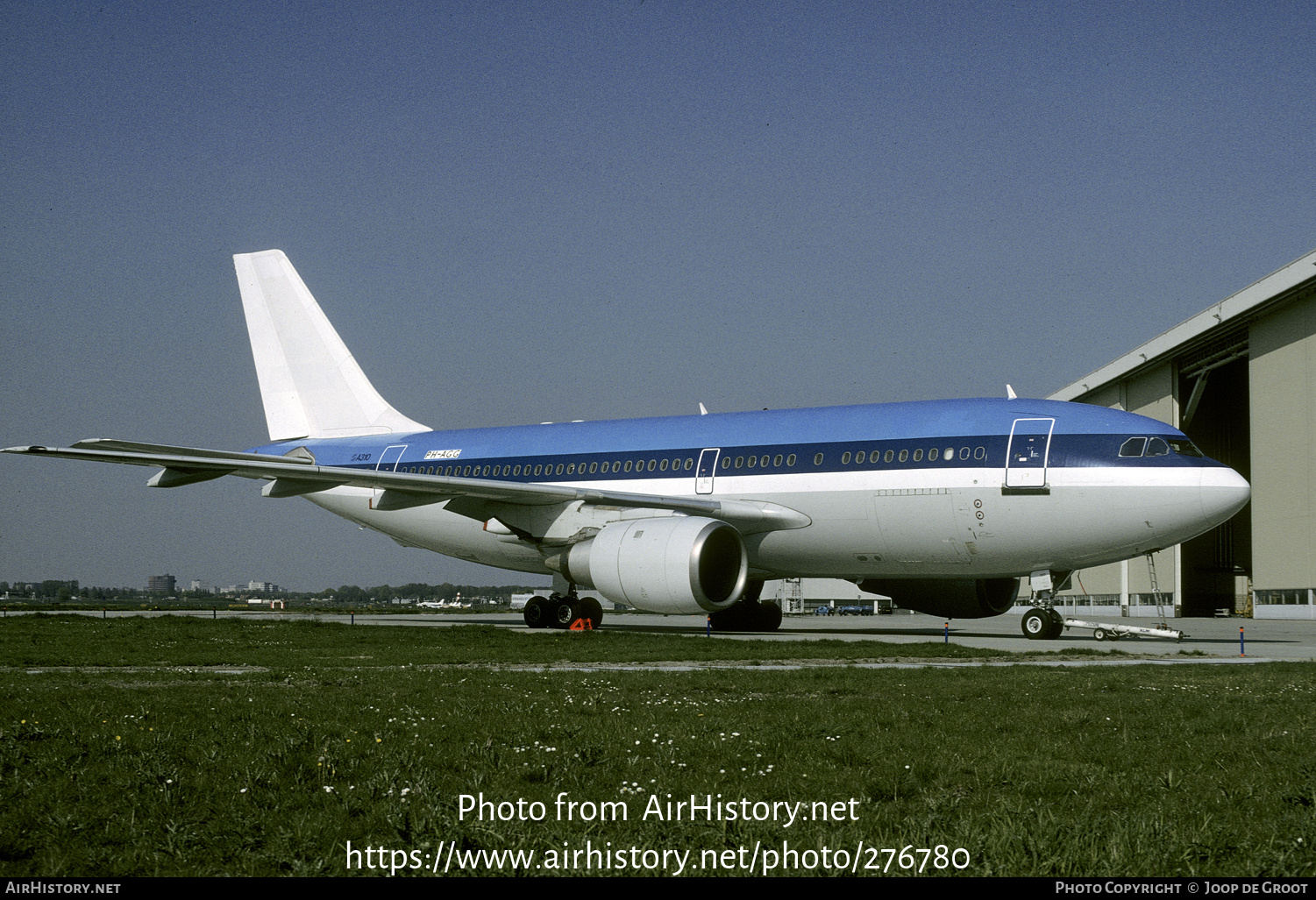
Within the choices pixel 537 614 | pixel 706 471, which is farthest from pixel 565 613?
pixel 706 471

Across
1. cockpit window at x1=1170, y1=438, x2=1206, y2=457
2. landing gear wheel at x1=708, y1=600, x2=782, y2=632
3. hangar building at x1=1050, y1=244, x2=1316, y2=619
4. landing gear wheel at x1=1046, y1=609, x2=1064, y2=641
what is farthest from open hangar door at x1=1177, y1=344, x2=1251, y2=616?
cockpit window at x1=1170, y1=438, x2=1206, y2=457

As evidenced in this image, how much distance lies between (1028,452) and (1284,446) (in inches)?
1018

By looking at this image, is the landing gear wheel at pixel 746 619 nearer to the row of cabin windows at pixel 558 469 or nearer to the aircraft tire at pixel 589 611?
the aircraft tire at pixel 589 611

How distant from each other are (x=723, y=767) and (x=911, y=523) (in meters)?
14.6

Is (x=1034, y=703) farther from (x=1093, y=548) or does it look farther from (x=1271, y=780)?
(x=1093, y=548)

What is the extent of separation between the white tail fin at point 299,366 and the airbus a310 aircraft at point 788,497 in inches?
102

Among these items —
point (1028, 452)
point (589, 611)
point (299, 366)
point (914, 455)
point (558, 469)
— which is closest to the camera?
point (1028, 452)

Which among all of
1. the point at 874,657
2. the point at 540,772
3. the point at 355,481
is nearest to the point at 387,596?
the point at 355,481

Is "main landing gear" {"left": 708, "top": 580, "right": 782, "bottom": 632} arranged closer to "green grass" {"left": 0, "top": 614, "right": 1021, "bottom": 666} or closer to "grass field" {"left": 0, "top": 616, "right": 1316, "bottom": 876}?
"green grass" {"left": 0, "top": 614, "right": 1021, "bottom": 666}

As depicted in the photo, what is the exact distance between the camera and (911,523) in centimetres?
2056

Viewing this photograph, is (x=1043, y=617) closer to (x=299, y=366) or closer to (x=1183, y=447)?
(x=1183, y=447)

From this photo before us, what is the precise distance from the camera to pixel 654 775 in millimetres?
6332

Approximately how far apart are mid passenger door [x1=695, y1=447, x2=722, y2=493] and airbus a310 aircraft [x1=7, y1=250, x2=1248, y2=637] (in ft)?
0.09

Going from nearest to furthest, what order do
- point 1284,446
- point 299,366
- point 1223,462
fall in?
point 299,366
point 1284,446
point 1223,462
